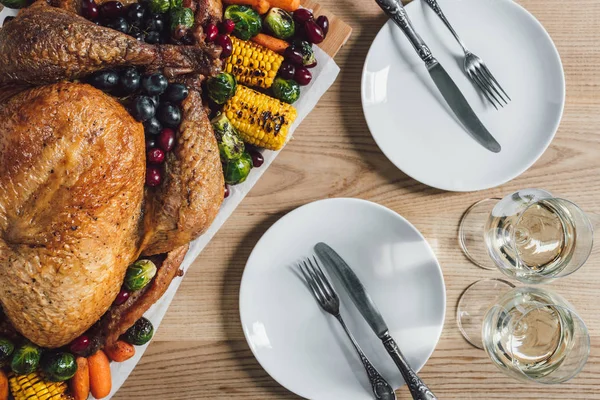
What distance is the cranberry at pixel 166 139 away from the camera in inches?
73.7

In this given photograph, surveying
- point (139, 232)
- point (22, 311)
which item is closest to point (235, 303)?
point (139, 232)

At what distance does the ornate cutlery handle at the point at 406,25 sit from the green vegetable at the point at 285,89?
0.45 metres

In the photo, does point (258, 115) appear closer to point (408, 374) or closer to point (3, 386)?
point (408, 374)

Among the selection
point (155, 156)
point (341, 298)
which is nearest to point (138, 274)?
point (155, 156)

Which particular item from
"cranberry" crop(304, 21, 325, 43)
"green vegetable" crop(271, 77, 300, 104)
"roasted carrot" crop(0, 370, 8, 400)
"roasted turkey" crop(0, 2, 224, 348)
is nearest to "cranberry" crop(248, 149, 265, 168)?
"green vegetable" crop(271, 77, 300, 104)

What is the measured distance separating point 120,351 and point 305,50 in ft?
4.34

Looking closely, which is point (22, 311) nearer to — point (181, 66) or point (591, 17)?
point (181, 66)

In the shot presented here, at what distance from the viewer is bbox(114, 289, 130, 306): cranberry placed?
203 centimetres

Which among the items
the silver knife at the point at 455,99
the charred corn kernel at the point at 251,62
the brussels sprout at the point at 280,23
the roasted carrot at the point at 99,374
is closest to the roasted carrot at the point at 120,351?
the roasted carrot at the point at 99,374

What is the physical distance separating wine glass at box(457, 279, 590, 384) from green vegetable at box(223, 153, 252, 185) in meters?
1.09

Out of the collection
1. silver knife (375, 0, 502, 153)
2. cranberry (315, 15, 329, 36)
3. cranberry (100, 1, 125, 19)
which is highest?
cranberry (100, 1, 125, 19)

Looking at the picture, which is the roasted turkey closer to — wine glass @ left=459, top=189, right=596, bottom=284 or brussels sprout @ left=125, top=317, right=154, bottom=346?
brussels sprout @ left=125, top=317, right=154, bottom=346

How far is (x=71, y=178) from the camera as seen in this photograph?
1679 mm

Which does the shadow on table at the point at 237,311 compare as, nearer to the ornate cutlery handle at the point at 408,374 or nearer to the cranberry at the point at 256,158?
the cranberry at the point at 256,158
